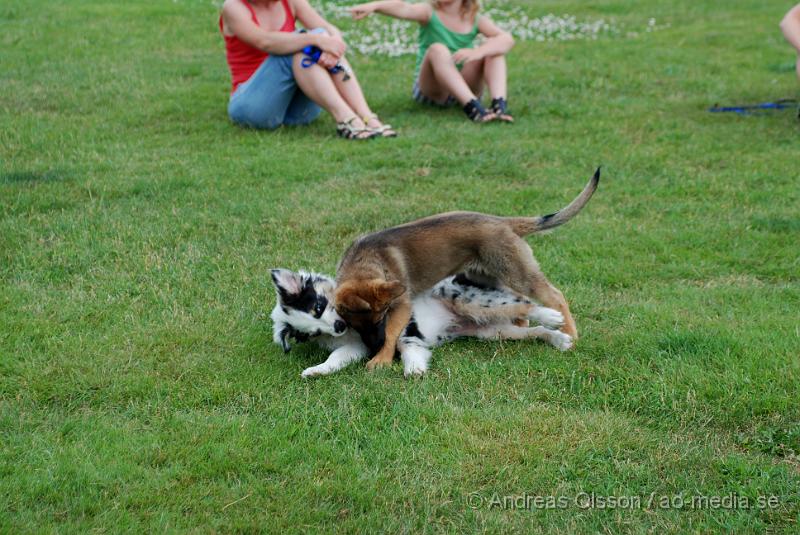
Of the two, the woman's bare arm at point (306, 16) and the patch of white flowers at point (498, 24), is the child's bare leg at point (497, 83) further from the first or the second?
the patch of white flowers at point (498, 24)

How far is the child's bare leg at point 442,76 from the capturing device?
9.12 meters

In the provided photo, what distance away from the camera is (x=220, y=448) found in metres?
3.64

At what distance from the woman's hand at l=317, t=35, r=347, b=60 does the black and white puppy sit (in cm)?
→ 403

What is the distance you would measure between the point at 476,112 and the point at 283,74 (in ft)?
6.33

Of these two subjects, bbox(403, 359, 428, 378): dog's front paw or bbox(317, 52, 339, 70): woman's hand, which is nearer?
bbox(403, 359, 428, 378): dog's front paw

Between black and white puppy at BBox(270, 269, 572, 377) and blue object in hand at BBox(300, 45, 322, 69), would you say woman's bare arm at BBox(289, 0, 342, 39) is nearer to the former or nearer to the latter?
blue object in hand at BBox(300, 45, 322, 69)

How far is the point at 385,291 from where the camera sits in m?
4.41

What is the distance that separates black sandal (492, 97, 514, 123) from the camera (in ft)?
29.4

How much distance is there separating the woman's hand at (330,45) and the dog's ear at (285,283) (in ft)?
14.0

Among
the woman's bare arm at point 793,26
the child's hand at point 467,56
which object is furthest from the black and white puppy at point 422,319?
the woman's bare arm at point 793,26

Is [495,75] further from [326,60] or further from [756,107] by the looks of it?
[756,107]

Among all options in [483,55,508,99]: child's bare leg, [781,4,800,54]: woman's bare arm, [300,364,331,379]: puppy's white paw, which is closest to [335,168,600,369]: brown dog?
[300,364,331,379]: puppy's white paw

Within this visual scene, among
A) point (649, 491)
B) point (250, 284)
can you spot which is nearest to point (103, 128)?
point (250, 284)

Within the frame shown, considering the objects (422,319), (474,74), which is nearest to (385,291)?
(422,319)
